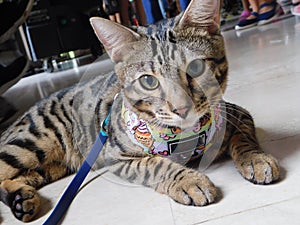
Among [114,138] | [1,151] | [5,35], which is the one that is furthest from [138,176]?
[5,35]

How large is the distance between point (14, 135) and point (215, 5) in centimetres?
86

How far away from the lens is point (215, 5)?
3.65 ft

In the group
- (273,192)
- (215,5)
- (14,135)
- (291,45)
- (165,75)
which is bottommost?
(291,45)

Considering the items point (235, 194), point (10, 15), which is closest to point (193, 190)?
point (235, 194)

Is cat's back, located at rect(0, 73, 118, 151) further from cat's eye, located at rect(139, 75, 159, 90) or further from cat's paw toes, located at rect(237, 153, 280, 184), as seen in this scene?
cat's paw toes, located at rect(237, 153, 280, 184)

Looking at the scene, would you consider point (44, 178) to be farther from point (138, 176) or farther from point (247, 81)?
point (247, 81)

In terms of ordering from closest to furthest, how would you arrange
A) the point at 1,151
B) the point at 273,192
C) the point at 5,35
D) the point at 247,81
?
the point at 273,192
the point at 1,151
the point at 247,81
the point at 5,35

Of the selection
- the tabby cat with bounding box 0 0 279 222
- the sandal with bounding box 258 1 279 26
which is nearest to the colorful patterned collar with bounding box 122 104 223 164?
the tabby cat with bounding box 0 0 279 222

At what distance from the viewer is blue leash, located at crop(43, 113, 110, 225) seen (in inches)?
43.2

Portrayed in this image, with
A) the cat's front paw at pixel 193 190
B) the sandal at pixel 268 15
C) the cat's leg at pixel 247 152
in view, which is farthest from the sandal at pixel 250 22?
the cat's front paw at pixel 193 190

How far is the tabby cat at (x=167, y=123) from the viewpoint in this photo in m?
1.04

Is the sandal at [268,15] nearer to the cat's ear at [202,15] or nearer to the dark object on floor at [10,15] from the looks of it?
the dark object on floor at [10,15]

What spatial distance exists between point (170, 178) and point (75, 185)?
1.00ft

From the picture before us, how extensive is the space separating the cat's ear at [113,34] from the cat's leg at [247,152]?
1.27 ft
